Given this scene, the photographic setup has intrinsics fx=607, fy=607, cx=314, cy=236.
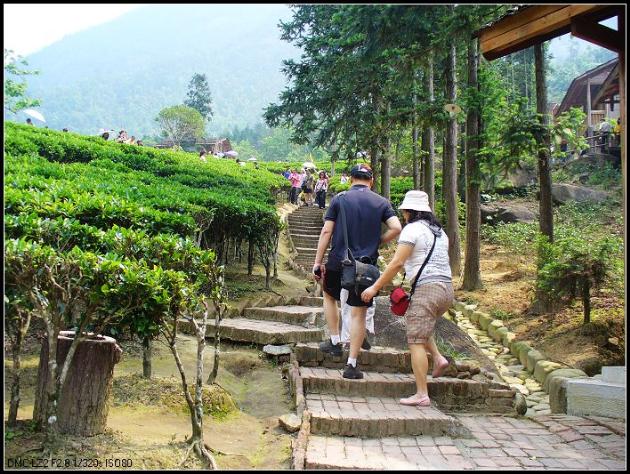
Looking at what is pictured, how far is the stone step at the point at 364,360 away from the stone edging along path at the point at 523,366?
4.59 ft

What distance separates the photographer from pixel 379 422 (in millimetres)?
5113

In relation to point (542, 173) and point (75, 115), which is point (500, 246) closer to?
point (542, 173)

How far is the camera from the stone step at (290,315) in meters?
8.83

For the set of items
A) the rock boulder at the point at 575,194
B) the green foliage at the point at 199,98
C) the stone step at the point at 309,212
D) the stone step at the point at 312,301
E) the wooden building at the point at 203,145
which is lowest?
the stone step at the point at 312,301

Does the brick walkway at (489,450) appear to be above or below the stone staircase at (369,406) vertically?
below

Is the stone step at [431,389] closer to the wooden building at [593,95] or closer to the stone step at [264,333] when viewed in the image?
the stone step at [264,333]

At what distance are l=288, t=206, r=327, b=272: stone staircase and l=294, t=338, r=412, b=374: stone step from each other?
8591 mm

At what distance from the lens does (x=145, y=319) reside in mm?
4312

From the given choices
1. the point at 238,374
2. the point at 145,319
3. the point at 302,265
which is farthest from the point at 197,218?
the point at 302,265

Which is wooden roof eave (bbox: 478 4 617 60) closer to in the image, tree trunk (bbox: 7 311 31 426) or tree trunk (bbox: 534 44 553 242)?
tree trunk (bbox: 534 44 553 242)

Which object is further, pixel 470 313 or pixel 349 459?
pixel 470 313

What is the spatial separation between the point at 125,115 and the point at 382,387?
492 feet

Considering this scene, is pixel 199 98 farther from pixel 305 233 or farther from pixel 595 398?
pixel 595 398

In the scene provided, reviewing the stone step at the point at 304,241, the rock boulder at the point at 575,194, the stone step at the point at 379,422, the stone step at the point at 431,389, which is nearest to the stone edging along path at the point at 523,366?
the stone step at the point at 431,389
